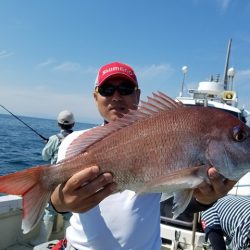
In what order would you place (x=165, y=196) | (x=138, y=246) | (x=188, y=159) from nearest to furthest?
(x=188, y=159) → (x=165, y=196) → (x=138, y=246)

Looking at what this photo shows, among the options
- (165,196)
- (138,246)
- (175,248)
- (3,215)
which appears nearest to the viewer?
(165,196)

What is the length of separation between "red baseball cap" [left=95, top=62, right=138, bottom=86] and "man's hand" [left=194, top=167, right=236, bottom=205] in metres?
1.03

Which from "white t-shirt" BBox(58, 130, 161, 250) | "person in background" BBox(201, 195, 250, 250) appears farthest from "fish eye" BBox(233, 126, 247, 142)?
"person in background" BBox(201, 195, 250, 250)

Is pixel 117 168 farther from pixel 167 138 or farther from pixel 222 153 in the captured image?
pixel 222 153

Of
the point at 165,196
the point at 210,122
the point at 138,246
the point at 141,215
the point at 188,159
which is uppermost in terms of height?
the point at 210,122

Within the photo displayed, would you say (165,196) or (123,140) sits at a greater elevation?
(123,140)

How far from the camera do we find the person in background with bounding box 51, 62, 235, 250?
2.18 m

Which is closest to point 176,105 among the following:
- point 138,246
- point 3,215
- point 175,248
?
point 138,246

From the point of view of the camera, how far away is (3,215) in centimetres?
541

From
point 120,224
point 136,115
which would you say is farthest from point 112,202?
point 136,115

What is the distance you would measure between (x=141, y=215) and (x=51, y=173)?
0.72 metres

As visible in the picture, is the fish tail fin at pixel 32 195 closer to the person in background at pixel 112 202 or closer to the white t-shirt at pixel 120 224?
the person in background at pixel 112 202

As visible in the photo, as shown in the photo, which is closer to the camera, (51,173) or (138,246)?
(51,173)

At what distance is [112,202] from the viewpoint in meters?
2.57
